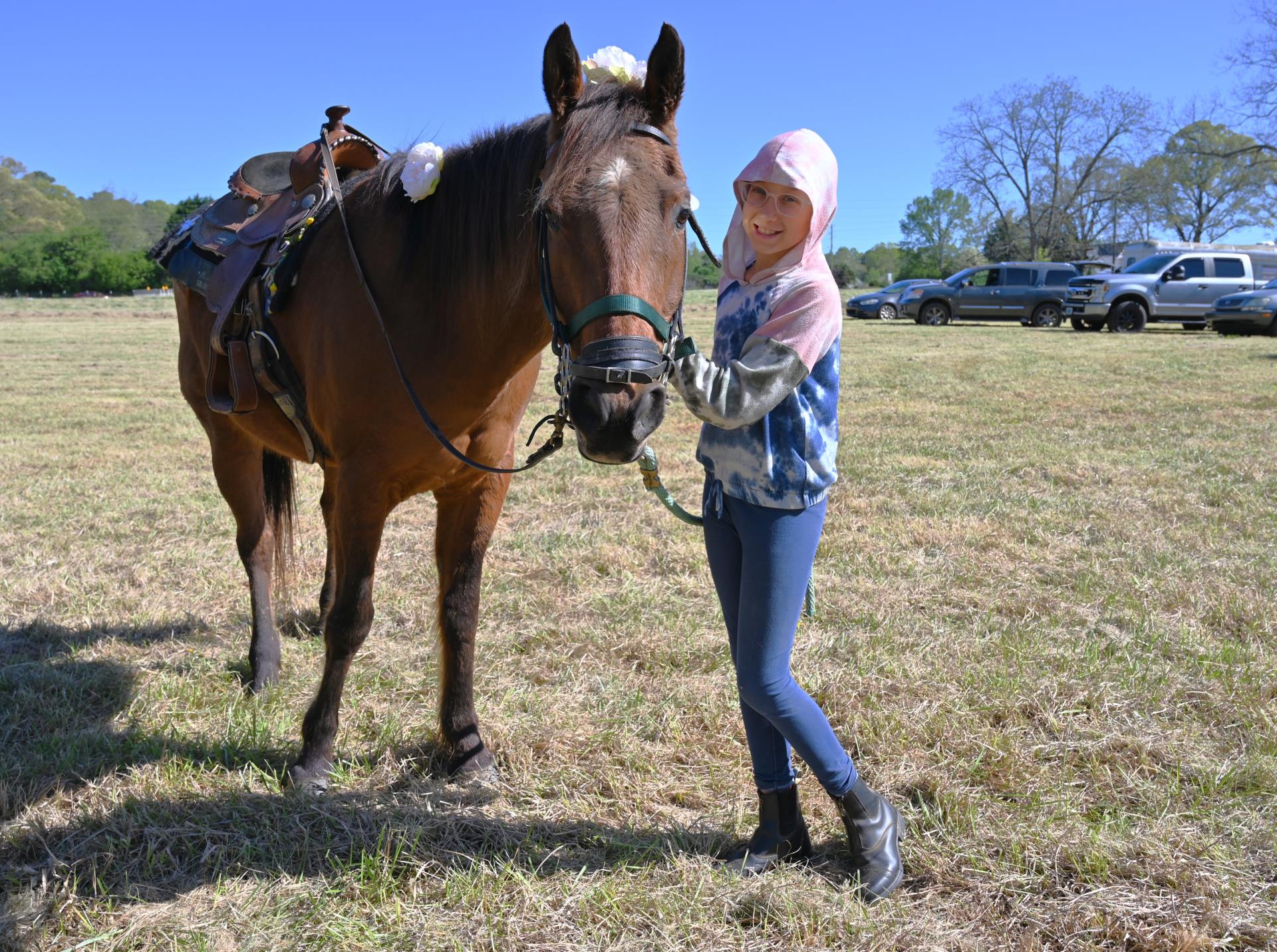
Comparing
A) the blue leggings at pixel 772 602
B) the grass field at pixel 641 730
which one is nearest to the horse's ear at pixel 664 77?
the blue leggings at pixel 772 602

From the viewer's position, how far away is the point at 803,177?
77.2 inches

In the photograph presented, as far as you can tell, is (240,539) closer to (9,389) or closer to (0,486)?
(0,486)

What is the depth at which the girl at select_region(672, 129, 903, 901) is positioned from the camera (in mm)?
1984

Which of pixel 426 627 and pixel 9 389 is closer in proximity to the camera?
pixel 426 627

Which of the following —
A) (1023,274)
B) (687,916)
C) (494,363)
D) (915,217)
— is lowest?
(687,916)

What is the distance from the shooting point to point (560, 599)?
4.33 meters

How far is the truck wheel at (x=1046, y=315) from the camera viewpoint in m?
23.8

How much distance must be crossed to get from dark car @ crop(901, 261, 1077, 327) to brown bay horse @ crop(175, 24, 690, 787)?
937 inches

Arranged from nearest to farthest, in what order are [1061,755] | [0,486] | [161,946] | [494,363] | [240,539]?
1. [161,946]
2. [494,363]
3. [1061,755]
4. [240,539]
5. [0,486]

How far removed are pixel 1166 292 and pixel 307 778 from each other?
2378cm

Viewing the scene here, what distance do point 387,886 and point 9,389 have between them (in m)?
12.7

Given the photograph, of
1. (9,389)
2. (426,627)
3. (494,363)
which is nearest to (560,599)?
(426,627)

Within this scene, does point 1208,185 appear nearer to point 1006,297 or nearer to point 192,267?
point 1006,297

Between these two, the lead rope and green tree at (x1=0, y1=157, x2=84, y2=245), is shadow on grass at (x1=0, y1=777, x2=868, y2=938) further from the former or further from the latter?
green tree at (x1=0, y1=157, x2=84, y2=245)
